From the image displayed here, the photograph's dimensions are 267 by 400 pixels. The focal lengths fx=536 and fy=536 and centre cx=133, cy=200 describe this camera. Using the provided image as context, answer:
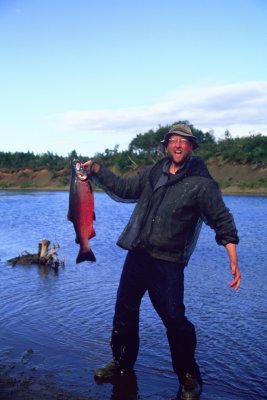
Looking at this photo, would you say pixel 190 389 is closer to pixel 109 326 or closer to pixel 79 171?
pixel 79 171

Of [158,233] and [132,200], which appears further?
[132,200]

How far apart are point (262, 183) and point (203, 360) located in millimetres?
40997

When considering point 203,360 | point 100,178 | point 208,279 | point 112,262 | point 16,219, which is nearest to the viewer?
point 100,178

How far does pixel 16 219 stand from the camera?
79.5 ft

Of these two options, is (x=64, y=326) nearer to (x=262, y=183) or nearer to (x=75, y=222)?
(x=75, y=222)

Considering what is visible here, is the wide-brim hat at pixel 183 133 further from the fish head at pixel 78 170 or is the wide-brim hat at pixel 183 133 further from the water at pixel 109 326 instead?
the water at pixel 109 326

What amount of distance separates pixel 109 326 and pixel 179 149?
10.6 ft

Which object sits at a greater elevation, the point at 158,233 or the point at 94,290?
the point at 158,233

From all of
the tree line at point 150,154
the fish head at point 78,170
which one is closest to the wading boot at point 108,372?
the fish head at point 78,170

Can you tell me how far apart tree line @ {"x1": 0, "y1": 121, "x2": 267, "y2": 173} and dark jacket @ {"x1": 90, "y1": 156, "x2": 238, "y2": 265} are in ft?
119

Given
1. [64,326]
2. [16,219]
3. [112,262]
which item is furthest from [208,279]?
[16,219]

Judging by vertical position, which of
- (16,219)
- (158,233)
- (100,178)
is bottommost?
(16,219)

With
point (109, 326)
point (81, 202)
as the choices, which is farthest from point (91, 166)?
point (109, 326)

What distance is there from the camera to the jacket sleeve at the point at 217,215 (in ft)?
15.2
